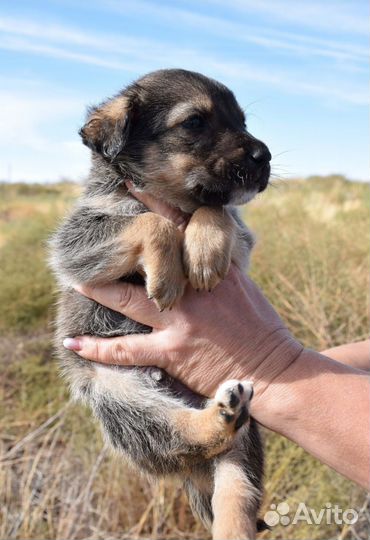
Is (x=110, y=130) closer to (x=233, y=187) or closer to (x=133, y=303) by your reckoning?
(x=233, y=187)

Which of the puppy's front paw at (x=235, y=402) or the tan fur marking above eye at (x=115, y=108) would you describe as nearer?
the puppy's front paw at (x=235, y=402)

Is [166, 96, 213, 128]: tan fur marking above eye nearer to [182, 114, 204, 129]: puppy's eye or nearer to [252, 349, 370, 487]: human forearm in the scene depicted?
[182, 114, 204, 129]: puppy's eye

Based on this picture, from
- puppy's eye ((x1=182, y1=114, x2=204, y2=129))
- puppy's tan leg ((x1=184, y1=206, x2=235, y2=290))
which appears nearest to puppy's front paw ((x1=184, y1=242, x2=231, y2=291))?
puppy's tan leg ((x1=184, y1=206, x2=235, y2=290))

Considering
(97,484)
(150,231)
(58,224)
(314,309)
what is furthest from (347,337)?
(150,231)

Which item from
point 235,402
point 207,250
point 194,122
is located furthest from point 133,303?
point 194,122

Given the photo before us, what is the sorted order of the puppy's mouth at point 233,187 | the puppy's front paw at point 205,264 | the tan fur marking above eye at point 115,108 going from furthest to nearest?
the tan fur marking above eye at point 115,108, the puppy's mouth at point 233,187, the puppy's front paw at point 205,264

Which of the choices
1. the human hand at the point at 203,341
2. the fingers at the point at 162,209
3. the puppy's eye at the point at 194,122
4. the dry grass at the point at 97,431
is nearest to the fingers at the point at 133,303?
the human hand at the point at 203,341

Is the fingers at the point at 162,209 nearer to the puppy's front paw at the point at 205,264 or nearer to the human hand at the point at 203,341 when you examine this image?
the human hand at the point at 203,341
